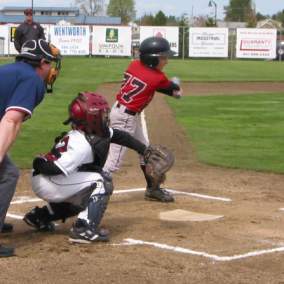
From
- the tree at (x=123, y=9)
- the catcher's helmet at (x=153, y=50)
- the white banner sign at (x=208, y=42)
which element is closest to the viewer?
the catcher's helmet at (x=153, y=50)

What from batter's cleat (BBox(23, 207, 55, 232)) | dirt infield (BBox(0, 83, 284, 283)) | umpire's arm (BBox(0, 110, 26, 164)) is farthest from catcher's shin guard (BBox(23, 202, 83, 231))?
umpire's arm (BBox(0, 110, 26, 164))

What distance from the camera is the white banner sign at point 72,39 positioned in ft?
149

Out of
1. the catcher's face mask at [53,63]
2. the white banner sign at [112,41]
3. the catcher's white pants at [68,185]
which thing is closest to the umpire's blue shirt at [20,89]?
the catcher's face mask at [53,63]

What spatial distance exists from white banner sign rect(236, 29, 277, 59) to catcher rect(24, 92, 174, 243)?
43.4 meters

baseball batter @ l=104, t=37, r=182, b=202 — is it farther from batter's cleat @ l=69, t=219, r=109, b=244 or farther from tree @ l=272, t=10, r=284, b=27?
tree @ l=272, t=10, r=284, b=27

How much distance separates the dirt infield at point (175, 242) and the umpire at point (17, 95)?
0.54 m

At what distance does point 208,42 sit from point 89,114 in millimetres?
43000

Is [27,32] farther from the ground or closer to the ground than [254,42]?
farther from the ground

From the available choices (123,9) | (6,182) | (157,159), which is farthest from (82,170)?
(123,9)

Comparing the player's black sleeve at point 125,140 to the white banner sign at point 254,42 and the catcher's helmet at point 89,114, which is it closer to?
the catcher's helmet at point 89,114

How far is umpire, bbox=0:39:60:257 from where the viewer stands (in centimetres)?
498

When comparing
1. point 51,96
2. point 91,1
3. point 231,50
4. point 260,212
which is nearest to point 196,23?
point 91,1

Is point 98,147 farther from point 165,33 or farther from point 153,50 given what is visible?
point 165,33

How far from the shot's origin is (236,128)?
47.2ft
